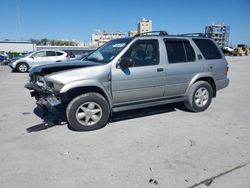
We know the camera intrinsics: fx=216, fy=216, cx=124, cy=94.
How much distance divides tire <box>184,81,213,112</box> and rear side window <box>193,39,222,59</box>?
75 cm

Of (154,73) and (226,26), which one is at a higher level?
(226,26)

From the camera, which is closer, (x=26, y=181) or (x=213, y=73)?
(x=26, y=181)

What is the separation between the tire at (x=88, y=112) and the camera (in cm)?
414

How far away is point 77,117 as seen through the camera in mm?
4219

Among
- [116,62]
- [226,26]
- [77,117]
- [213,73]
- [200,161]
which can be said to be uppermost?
[226,26]

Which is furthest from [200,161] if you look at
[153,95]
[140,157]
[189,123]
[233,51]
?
[233,51]

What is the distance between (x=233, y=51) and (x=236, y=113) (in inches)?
1939

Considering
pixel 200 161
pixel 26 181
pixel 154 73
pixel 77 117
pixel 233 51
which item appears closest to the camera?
pixel 26 181

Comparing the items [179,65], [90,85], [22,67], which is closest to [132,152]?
[90,85]

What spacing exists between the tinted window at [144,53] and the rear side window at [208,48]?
1370 mm

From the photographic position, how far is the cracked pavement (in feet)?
9.20

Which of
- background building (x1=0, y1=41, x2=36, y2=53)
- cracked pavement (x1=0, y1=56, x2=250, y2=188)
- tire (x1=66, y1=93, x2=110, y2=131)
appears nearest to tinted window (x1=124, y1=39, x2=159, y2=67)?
tire (x1=66, y1=93, x2=110, y2=131)

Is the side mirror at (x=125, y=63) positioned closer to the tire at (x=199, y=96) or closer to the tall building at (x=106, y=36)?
the tire at (x=199, y=96)

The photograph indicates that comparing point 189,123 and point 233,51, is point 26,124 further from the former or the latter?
point 233,51
